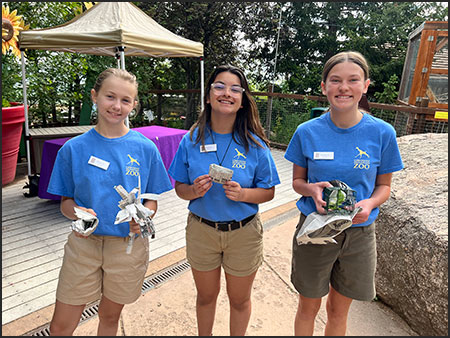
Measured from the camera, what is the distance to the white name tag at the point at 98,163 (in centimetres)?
170

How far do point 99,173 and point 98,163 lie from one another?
5cm

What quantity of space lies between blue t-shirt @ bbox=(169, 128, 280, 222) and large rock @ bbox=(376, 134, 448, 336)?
1.29 meters

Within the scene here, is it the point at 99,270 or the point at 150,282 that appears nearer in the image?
the point at 99,270

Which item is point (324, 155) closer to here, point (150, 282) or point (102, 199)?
point (102, 199)

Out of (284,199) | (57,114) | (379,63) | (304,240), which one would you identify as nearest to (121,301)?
(304,240)

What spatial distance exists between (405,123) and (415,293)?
5.30 metres

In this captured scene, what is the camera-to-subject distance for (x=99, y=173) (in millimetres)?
1710

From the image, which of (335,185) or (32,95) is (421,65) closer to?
(335,185)

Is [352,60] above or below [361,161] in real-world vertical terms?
above

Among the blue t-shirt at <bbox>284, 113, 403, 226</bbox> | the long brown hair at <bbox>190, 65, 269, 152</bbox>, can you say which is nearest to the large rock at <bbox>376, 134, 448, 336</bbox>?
the blue t-shirt at <bbox>284, 113, 403, 226</bbox>

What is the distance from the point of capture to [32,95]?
6906mm

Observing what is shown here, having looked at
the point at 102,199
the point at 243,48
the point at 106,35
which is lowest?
the point at 102,199

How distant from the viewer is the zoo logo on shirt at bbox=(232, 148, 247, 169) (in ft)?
6.06

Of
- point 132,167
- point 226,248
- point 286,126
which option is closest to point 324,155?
point 226,248
